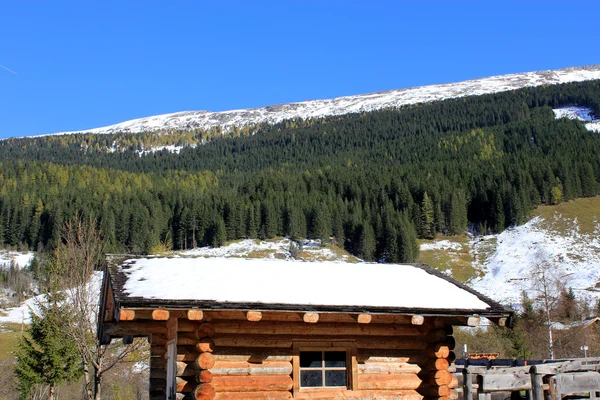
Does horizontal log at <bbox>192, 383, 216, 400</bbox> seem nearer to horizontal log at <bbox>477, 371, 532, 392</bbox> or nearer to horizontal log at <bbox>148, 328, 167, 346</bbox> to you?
horizontal log at <bbox>148, 328, 167, 346</bbox>

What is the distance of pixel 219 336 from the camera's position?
1111cm

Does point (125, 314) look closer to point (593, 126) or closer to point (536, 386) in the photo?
point (536, 386)

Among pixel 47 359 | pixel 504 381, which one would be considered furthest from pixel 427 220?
pixel 504 381

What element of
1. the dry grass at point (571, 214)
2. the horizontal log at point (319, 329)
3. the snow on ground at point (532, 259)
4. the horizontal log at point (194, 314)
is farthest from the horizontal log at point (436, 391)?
the dry grass at point (571, 214)

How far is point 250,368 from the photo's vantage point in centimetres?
1127

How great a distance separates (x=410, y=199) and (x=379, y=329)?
12004 centimetres

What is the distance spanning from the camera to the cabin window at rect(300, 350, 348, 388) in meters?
11.6

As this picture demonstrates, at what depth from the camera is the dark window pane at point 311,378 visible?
11547 mm

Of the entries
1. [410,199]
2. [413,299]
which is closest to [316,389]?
[413,299]

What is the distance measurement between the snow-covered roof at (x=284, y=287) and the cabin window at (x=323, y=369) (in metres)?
1.24

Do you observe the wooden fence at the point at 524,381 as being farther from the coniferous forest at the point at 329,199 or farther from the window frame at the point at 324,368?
the coniferous forest at the point at 329,199

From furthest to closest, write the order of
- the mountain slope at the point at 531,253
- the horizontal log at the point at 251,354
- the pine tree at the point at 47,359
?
the mountain slope at the point at 531,253, the pine tree at the point at 47,359, the horizontal log at the point at 251,354

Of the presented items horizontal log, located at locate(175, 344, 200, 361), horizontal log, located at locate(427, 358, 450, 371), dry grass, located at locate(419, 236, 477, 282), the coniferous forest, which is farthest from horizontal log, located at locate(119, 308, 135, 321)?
the coniferous forest

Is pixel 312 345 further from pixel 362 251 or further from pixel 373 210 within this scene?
pixel 373 210
